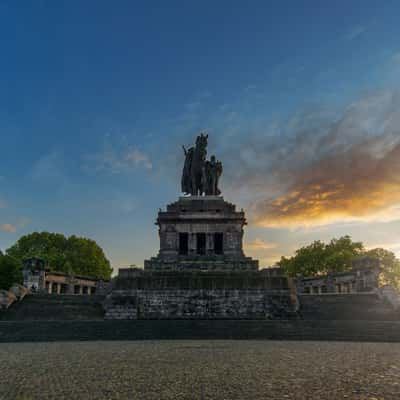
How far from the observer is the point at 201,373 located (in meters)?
9.20

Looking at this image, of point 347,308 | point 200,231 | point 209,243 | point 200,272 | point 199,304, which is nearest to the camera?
point 347,308

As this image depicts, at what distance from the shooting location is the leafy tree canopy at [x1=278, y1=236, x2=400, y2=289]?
213 ft

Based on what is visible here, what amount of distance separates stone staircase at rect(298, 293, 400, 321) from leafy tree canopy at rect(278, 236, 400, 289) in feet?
140

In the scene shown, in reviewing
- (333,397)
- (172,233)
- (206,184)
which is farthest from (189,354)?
(206,184)

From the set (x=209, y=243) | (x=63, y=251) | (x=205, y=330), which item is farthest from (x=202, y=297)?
(x=63, y=251)

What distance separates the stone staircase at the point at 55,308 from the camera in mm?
22531

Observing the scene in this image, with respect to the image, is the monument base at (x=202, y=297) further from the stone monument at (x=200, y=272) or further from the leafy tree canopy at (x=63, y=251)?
the leafy tree canopy at (x=63, y=251)

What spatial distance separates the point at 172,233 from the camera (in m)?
37.4

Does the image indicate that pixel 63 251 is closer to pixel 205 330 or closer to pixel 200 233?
pixel 200 233

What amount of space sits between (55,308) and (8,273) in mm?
30078

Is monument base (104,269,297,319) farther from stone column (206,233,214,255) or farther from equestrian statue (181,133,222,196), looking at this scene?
equestrian statue (181,133,222,196)

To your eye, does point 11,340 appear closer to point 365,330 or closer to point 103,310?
point 103,310

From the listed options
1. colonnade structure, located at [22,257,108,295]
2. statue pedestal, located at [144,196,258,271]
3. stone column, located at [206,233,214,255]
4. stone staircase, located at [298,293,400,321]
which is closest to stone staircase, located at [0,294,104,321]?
colonnade structure, located at [22,257,108,295]

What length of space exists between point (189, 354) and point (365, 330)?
33.3ft
